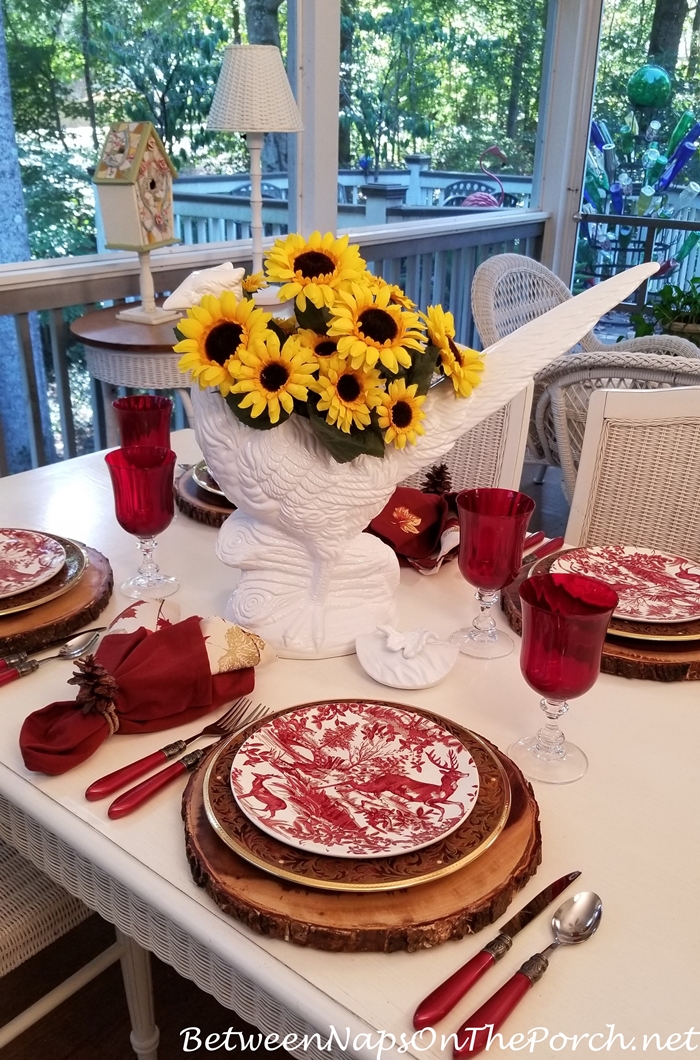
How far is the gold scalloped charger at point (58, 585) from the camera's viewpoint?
1.09 metres

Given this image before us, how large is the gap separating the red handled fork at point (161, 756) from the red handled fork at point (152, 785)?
1 centimetres

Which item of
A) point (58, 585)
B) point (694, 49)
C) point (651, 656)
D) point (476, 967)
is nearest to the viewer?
point (476, 967)

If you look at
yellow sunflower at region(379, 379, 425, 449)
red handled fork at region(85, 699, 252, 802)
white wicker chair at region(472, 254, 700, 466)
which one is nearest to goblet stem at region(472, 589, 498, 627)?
yellow sunflower at region(379, 379, 425, 449)

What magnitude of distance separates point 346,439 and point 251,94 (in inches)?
76.0

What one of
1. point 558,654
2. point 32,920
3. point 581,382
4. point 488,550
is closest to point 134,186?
point 581,382

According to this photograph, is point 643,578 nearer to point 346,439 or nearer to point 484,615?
point 484,615

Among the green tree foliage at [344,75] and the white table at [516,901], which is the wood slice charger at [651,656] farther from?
the green tree foliage at [344,75]

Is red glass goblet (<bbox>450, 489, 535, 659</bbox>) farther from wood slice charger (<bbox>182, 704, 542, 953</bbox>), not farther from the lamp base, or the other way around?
the lamp base

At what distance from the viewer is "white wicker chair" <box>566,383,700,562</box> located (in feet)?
4.76

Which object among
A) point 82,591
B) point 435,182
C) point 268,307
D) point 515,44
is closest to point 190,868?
point 82,591

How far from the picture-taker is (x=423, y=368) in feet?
3.25

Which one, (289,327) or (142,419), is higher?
(289,327)

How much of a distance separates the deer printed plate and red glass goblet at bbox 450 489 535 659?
0.22 meters

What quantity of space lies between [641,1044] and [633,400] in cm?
107
